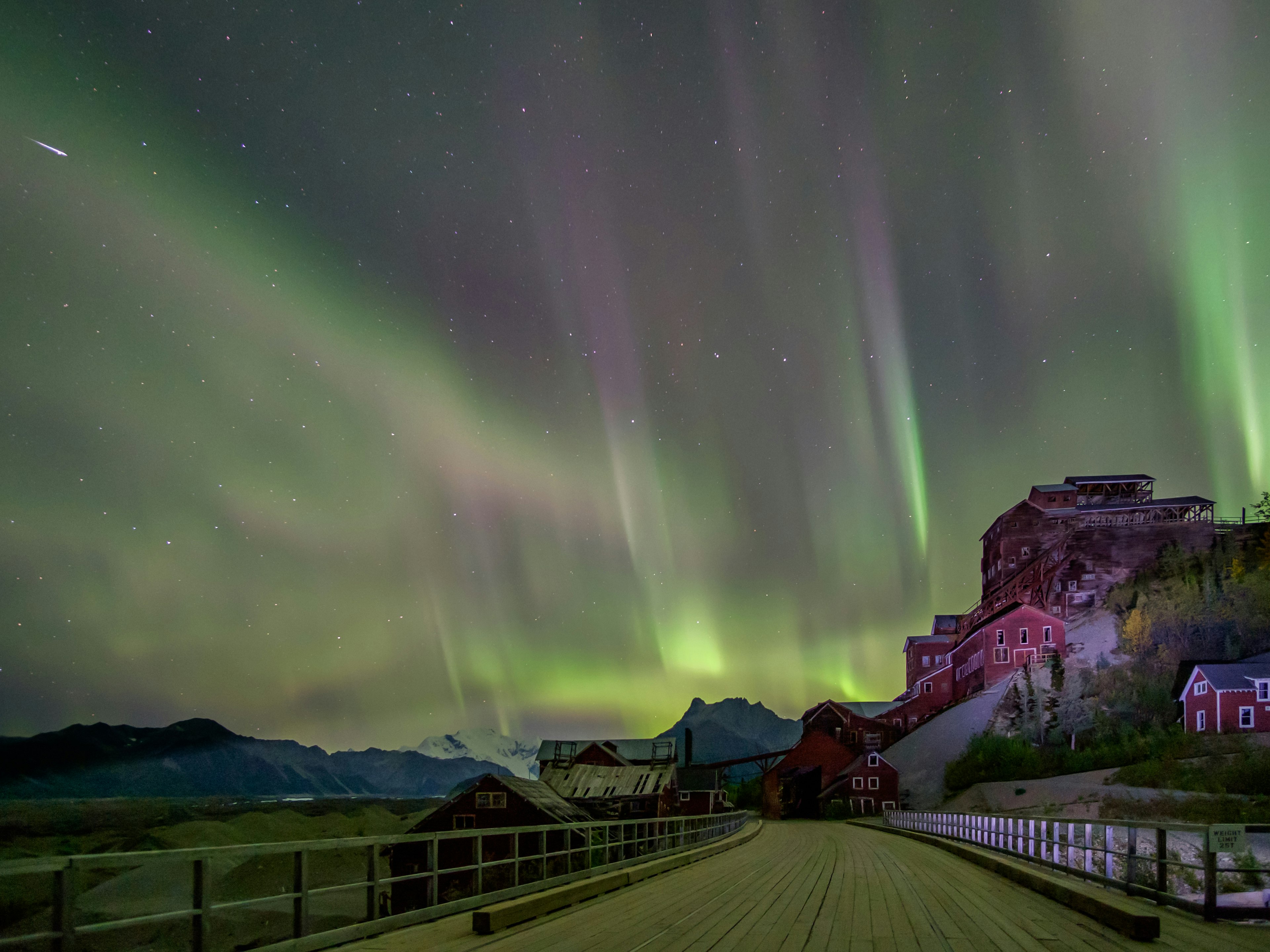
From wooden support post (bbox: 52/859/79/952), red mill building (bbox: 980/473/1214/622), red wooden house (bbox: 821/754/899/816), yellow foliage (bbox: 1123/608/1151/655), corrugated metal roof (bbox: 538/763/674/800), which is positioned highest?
red mill building (bbox: 980/473/1214/622)

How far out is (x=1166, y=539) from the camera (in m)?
93.3

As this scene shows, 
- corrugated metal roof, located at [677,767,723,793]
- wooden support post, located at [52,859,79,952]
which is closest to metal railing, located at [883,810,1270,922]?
wooden support post, located at [52,859,79,952]

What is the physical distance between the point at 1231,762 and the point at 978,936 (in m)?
60.8

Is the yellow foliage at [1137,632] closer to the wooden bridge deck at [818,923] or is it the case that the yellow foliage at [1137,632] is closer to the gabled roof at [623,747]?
the gabled roof at [623,747]

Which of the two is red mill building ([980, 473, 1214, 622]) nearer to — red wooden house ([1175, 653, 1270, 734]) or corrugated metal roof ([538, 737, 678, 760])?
red wooden house ([1175, 653, 1270, 734])

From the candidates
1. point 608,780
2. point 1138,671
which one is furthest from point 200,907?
point 1138,671

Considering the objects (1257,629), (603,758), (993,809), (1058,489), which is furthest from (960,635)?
(603,758)

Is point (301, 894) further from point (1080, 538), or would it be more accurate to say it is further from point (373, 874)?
point (1080, 538)

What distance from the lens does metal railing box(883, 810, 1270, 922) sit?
35.7 ft

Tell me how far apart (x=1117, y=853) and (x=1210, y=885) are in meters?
2.15

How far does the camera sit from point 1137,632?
288ft

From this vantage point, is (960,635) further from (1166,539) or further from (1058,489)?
(1166,539)

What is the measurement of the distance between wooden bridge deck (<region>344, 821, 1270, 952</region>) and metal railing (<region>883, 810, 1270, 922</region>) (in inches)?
15.5

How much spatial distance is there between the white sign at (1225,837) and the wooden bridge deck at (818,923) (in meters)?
0.86
